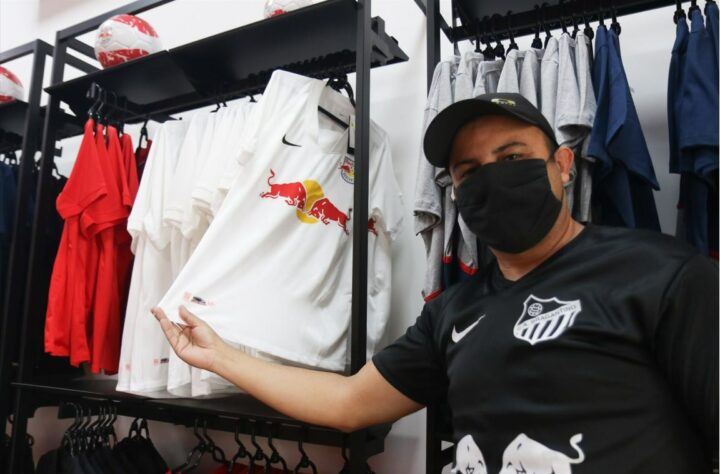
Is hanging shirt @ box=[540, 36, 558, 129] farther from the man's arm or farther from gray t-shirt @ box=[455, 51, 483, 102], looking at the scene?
the man's arm

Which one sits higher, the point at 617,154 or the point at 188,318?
the point at 617,154

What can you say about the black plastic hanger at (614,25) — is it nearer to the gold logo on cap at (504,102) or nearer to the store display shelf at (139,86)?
the gold logo on cap at (504,102)

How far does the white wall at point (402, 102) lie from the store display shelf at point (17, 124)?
263 millimetres

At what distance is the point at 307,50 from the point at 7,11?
2.67 meters

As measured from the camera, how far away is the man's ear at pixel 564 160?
1.16m

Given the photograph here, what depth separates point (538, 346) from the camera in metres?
0.96

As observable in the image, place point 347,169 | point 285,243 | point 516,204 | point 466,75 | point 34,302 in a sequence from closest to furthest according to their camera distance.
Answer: point 516,204
point 466,75
point 285,243
point 347,169
point 34,302

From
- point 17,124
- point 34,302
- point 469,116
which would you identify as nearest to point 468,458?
point 469,116

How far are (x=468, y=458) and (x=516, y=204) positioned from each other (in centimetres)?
51

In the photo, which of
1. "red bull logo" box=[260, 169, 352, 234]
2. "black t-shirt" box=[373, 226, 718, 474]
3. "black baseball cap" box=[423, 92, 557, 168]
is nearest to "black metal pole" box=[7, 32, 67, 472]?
"red bull logo" box=[260, 169, 352, 234]

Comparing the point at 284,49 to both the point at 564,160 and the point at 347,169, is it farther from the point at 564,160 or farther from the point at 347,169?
the point at 564,160

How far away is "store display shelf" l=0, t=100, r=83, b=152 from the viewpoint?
218cm

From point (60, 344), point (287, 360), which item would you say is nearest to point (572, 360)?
point (287, 360)

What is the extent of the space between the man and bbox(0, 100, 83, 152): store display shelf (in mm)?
1313
